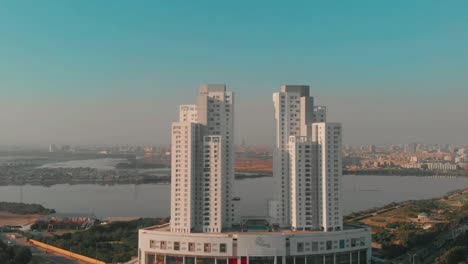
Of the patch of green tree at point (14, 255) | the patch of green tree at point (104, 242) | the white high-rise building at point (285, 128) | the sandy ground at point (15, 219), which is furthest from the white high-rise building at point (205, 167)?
the sandy ground at point (15, 219)

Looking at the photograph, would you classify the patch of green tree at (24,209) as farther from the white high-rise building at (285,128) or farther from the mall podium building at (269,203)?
the white high-rise building at (285,128)

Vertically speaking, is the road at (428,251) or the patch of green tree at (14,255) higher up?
the patch of green tree at (14,255)

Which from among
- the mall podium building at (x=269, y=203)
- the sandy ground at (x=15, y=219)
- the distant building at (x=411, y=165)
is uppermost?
the mall podium building at (x=269, y=203)

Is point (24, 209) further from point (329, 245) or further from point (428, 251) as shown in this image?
point (428, 251)

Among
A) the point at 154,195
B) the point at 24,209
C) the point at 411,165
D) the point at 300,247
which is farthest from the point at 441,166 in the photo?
the point at 300,247

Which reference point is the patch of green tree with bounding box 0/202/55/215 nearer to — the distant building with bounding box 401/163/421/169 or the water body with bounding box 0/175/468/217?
the water body with bounding box 0/175/468/217

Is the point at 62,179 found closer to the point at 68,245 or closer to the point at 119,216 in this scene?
the point at 119,216
